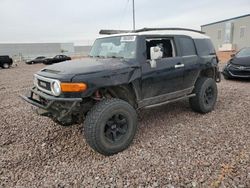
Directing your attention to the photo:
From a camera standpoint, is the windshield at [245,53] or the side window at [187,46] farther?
the windshield at [245,53]

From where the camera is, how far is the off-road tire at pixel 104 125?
334cm

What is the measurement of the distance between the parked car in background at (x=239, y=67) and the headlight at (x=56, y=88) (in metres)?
7.85

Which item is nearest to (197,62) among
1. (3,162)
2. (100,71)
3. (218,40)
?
(100,71)

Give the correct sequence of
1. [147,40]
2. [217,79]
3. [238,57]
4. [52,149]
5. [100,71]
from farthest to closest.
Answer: [238,57] < [217,79] < [147,40] < [52,149] < [100,71]

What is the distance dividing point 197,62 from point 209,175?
2.72 m

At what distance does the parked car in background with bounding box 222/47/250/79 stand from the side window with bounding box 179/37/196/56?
4.86 metres

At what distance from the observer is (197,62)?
502cm

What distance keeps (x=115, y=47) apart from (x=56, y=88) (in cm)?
159

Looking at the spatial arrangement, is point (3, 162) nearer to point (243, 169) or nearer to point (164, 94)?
point (164, 94)

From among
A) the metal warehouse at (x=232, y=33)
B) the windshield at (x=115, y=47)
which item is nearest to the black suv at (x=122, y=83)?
the windshield at (x=115, y=47)

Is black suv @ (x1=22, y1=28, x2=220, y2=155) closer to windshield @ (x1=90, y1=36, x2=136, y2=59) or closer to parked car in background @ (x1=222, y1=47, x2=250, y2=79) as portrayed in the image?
windshield @ (x1=90, y1=36, x2=136, y2=59)

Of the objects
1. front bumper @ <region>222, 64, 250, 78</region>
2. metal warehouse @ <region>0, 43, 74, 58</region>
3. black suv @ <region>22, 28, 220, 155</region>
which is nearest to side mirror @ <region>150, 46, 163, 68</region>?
black suv @ <region>22, 28, 220, 155</region>

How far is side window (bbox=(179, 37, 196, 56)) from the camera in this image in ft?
15.9

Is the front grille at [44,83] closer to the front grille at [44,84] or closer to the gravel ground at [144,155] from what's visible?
the front grille at [44,84]
